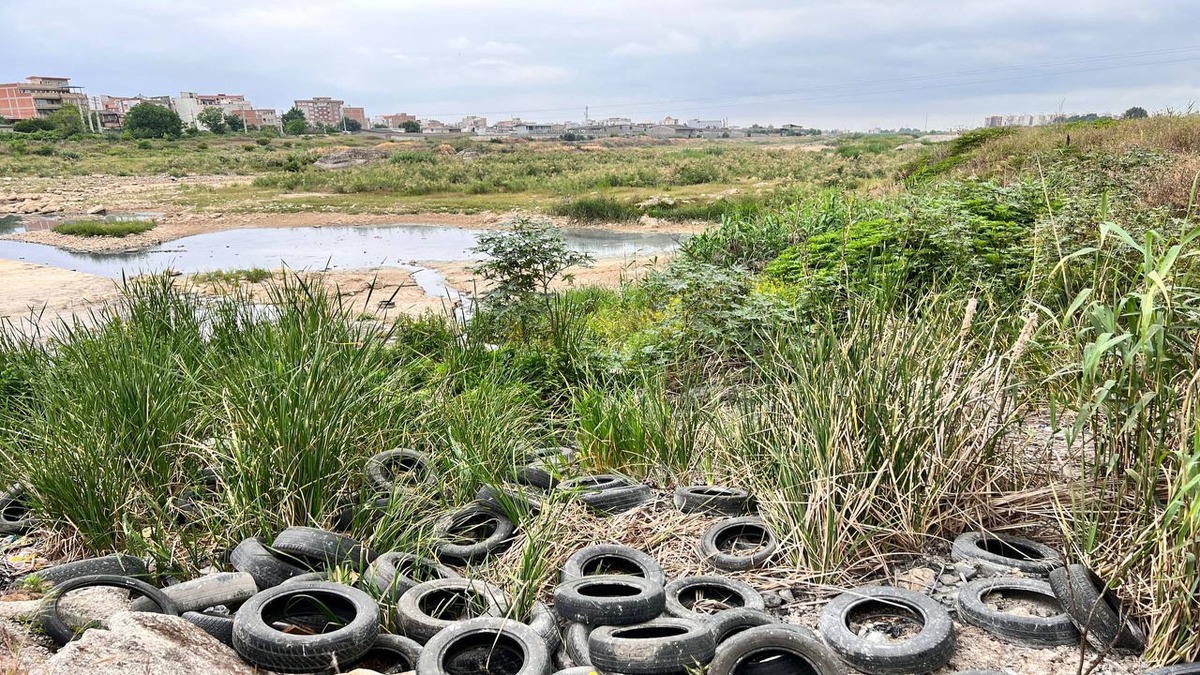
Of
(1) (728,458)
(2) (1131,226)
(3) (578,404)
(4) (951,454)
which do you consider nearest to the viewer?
(4) (951,454)

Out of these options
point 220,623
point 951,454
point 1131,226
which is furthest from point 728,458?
point 1131,226

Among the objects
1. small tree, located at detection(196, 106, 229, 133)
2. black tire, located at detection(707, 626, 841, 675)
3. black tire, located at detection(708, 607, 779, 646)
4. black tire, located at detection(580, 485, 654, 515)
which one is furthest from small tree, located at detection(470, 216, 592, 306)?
small tree, located at detection(196, 106, 229, 133)

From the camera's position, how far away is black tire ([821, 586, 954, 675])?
271cm

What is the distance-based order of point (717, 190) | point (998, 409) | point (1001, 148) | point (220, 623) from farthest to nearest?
point (717, 190)
point (1001, 148)
point (998, 409)
point (220, 623)

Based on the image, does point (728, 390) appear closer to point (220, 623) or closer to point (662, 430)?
point (662, 430)

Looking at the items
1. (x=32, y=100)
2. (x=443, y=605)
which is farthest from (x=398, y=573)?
(x=32, y=100)

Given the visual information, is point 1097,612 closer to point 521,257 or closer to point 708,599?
point 708,599

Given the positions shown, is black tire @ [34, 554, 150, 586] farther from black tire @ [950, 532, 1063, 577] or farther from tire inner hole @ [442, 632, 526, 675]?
black tire @ [950, 532, 1063, 577]

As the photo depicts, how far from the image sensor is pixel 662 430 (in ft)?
15.6

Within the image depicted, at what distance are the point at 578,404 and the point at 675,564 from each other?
170 centimetres

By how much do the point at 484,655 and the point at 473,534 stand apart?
3.78 feet

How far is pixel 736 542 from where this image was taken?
3805 mm

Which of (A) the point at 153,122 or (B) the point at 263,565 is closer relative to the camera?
(B) the point at 263,565

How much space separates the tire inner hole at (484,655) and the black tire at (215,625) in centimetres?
91
